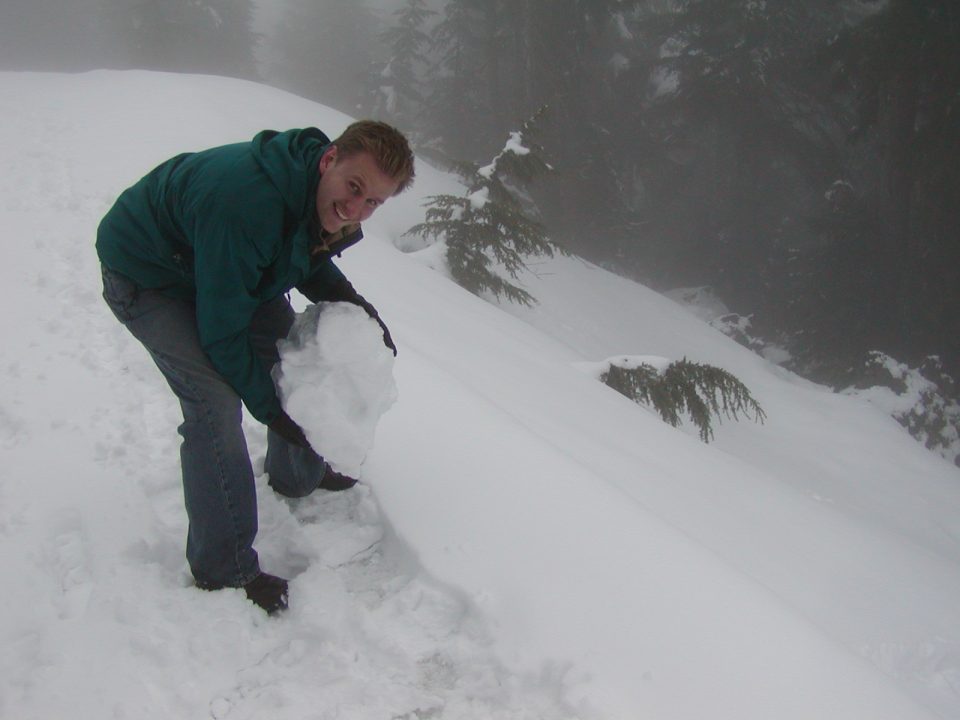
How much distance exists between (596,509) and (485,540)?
1.60ft

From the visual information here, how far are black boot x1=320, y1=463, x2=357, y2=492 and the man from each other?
491 millimetres

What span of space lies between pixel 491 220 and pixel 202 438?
706 centimetres

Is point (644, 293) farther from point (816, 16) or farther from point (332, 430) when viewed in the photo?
point (332, 430)

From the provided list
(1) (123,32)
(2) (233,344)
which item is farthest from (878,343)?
(1) (123,32)

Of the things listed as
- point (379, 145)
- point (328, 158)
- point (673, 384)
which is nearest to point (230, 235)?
point (328, 158)

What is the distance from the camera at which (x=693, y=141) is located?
20.5m

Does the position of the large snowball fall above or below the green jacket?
below

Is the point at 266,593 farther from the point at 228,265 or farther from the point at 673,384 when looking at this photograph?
the point at 673,384

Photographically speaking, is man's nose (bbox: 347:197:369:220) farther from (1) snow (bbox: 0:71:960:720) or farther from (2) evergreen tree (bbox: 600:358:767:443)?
(2) evergreen tree (bbox: 600:358:767:443)

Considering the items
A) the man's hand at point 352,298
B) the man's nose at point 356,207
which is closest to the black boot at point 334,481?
the man's hand at point 352,298

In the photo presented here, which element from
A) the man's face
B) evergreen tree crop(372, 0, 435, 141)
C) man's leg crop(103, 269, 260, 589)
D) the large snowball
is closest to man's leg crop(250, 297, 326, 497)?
the large snowball

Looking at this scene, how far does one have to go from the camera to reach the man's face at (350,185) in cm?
163

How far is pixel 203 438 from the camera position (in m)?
1.85

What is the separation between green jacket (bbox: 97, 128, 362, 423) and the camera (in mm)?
1570
